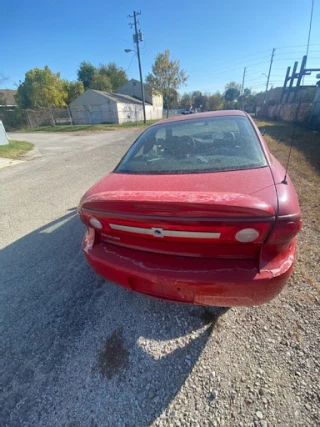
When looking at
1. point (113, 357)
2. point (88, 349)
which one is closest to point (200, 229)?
point (113, 357)

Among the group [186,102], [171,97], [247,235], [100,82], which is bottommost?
[247,235]

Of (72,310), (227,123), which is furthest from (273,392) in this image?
(227,123)

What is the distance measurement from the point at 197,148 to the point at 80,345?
2.10 metres

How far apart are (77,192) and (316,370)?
16.7 feet

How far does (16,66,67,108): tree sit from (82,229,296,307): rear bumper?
139ft

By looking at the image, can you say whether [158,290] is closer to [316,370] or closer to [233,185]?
[233,185]

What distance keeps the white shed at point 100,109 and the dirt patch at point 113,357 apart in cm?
3393

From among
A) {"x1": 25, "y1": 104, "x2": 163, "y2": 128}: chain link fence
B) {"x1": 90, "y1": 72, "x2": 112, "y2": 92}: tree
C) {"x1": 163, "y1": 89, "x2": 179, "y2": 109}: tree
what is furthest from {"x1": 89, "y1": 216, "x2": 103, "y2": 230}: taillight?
{"x1": 90, "y1": 72, "x2": 112, "y2": 92}: tree

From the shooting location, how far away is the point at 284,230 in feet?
4.00

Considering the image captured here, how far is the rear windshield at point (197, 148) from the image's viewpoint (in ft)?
5.85

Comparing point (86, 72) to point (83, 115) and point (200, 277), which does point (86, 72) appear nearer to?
point (83, 115)

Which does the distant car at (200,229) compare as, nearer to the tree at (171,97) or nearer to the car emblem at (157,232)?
the car emblem at (157,232)

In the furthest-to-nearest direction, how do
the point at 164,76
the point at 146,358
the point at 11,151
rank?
the point at 164,76 < the point at 11,151 < the point at 146,358

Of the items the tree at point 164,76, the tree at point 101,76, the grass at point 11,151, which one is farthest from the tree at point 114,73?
the grass at point 11,151
